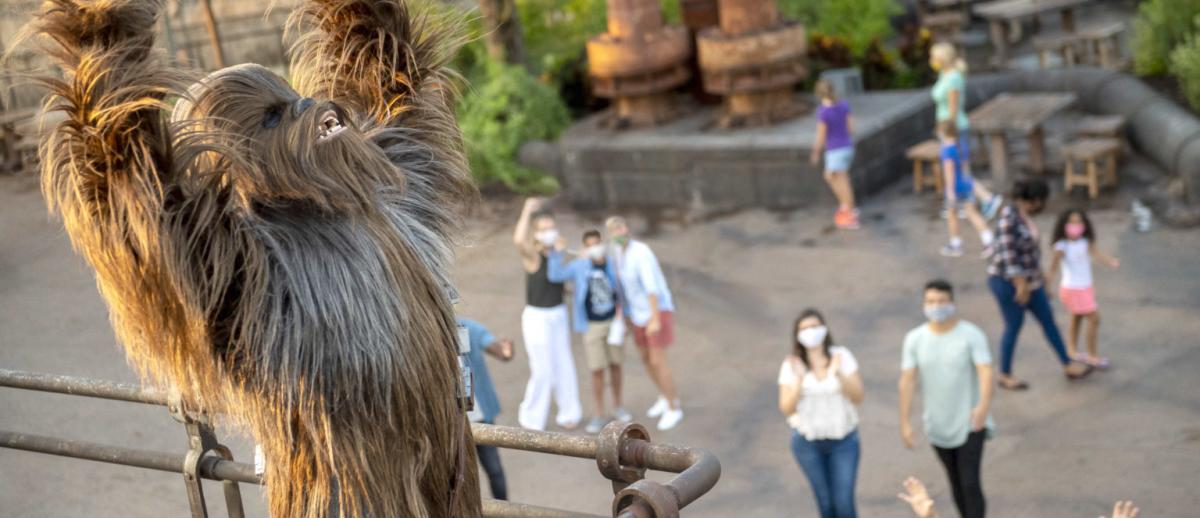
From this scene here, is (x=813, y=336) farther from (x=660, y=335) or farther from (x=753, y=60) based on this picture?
(x=753, y=60)

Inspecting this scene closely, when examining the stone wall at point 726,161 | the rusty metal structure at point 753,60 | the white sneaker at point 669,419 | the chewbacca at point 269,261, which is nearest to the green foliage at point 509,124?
the stone wall at point 726,161

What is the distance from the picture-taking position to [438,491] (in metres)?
2.66

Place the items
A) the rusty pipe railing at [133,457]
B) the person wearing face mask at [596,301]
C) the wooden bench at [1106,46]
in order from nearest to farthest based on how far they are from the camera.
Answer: the rusty pipe railing at [133,457]
the person wearing face mask at [596,301]
the wooden bench at [1106,46]

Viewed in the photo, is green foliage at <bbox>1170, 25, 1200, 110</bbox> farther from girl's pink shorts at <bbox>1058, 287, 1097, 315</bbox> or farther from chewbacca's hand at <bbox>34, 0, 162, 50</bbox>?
chewbacca's hand at <bbox>34, 0, 162, 50</bbox>

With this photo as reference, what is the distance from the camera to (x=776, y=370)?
34.3 feet

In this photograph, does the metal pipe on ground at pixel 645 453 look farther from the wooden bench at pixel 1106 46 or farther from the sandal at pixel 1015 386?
the wooden bench at pixel 1106 46

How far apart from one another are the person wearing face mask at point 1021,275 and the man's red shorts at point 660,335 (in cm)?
240

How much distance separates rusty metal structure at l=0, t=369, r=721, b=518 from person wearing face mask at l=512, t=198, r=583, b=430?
5696 millimetres

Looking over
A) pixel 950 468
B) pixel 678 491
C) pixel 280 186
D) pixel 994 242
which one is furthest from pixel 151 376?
pixel 994 242

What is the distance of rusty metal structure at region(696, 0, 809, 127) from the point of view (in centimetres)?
1488

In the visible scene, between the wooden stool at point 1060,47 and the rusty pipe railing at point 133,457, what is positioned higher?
the rusty pipe railing at point 133,457

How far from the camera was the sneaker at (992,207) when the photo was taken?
Result: 1263 centimetres

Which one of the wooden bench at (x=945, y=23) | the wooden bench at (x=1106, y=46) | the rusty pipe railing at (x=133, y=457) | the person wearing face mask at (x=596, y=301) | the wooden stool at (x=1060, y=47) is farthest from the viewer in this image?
the wooden bench at (x=945, y=23)

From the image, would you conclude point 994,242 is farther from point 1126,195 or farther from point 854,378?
Answer: point 1126,195
